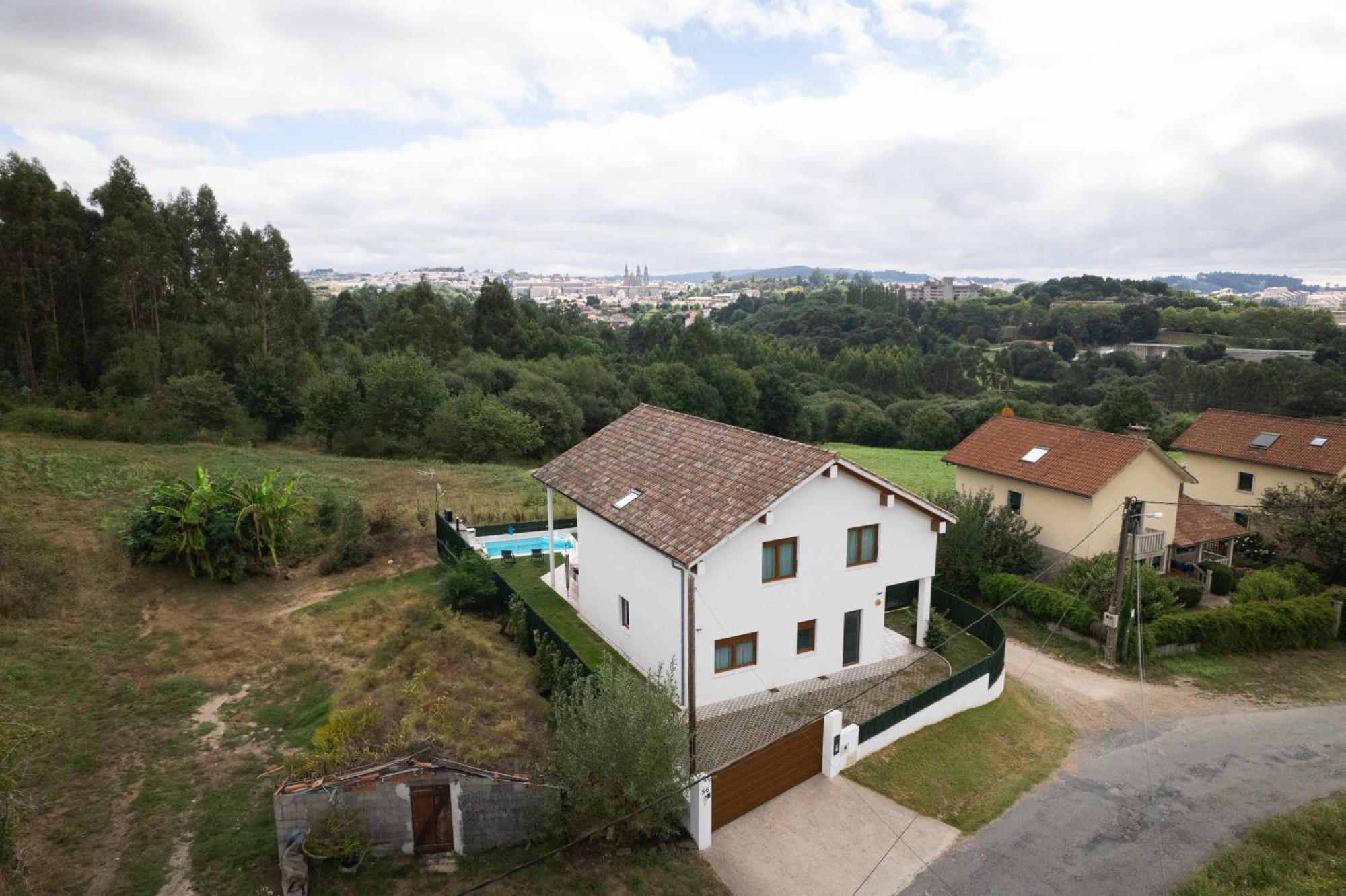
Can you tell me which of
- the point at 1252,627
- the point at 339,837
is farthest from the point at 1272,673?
the point at 339,837

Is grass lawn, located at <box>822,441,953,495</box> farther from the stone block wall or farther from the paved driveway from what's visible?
the stone block wall

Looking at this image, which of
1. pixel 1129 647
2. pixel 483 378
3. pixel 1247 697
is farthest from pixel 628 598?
pixel 483 378

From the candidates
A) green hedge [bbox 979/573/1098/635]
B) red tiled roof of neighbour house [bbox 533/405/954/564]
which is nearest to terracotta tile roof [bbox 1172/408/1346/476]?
green hedge [bbox 979/573/1098/635]

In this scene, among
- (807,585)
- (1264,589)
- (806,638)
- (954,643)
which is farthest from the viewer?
(1264,589)

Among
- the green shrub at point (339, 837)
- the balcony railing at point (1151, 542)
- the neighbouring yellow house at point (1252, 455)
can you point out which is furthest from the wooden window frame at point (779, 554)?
the neighbouring yellow house at point (1252, 455)

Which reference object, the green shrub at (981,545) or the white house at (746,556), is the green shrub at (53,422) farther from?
the green shrub at (981,545)

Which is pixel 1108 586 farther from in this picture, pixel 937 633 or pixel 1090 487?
pixel 937 633

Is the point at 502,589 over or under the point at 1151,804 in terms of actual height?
over
